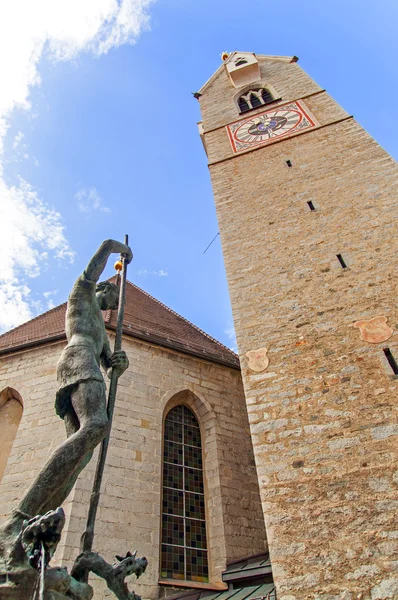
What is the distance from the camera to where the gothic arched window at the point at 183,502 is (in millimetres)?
6477

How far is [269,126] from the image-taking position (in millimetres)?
11930

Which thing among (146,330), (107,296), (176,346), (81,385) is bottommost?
(81,385)

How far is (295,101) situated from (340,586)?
1158 centimetres

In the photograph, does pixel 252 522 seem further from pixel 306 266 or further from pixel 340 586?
pixel 306 266

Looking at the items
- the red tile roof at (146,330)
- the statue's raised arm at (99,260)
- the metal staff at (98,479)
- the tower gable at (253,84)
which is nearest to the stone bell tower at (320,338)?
the red tile roof at (146,330)

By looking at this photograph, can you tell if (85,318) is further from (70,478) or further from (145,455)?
(145,455)

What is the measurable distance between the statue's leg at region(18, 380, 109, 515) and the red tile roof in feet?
17.6

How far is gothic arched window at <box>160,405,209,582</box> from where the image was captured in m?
6.48

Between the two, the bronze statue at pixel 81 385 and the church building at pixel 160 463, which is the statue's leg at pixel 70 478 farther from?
the church building at pixel 160 463

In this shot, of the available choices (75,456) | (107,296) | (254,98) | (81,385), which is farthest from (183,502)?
(254,98)

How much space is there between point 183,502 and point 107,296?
14.8 ft

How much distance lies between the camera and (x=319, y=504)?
184 inches

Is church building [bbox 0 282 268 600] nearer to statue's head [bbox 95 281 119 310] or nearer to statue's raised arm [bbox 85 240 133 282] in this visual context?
statue's head [bbox 95 281 119 310]

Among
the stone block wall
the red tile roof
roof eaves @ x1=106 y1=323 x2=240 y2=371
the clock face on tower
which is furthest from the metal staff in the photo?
the clock face on tower
